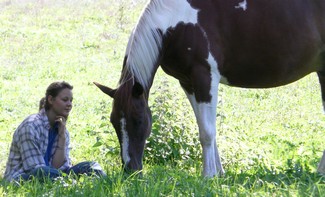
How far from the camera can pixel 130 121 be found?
5.52 meters

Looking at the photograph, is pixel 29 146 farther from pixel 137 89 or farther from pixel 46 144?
pixel 137 89

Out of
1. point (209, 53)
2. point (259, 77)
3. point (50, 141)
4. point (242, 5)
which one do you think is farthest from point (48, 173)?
point (242, 5)

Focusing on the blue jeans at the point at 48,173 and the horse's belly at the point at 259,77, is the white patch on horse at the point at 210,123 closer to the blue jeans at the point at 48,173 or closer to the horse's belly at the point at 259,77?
the horse's belly at the point at 259,77

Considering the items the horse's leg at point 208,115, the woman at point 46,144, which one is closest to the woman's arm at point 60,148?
the woman at point 46,144

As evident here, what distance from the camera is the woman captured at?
17.9 ft

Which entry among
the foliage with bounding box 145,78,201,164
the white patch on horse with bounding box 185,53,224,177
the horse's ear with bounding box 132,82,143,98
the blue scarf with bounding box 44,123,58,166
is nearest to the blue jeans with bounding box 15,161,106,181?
the blue scarf with bounding box 44,123,58,166

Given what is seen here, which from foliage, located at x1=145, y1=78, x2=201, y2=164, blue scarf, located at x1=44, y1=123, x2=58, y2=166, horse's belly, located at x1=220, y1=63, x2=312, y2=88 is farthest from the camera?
foliage, located at x1=145, y1=78, x2=201, y2=164

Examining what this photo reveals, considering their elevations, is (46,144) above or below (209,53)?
below

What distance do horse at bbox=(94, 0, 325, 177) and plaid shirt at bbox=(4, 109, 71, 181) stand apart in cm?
59

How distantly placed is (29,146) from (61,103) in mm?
458

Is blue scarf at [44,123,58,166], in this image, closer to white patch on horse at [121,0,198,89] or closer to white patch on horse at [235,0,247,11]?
white patch on horse at [121,0,198,89]

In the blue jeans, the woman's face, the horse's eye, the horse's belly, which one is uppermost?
the horse's belly

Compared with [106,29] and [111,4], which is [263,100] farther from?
[111,4]

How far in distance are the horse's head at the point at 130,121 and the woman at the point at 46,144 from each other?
28cm
